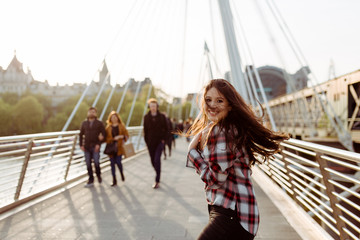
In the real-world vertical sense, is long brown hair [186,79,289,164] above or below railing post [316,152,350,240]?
→ above

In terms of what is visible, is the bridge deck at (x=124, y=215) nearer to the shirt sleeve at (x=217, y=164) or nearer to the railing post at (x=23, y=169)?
the railing post at (x=23, y=169)

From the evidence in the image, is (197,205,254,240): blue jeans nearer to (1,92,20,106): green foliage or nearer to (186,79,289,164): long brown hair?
(186,79,289,164): long brown hair

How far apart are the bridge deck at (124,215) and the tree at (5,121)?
47.6 metres

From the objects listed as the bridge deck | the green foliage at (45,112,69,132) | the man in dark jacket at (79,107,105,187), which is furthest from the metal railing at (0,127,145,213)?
the green foliage at (45,112,69,132)

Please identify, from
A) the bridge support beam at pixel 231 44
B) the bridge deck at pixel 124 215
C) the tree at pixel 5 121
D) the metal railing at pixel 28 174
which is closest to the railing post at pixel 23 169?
the metal railing at pixel 28 174

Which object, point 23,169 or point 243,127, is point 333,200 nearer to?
point 243,127

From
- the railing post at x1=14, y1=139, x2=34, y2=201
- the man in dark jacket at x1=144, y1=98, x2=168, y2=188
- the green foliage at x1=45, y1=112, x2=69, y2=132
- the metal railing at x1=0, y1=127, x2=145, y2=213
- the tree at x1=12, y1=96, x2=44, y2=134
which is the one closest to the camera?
the metal railing at x1=0, y1=127, x2=145, y2=213

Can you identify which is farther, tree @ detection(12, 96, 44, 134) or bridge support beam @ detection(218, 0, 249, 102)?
tree @ detection(12, 96, 44, 134)

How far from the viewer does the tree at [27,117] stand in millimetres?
50147

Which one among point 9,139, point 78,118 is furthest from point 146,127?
point 78,118

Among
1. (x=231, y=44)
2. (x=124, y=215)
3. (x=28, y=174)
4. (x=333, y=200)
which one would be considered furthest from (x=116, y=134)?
(x=333, y=200)

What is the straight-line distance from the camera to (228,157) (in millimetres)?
1591

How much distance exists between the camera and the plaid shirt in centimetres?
160

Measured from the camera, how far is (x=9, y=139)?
4.42m
